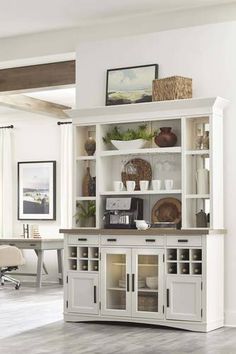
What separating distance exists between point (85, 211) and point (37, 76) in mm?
2277

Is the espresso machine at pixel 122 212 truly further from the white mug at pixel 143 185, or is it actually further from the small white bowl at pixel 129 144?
the small white bowl at pixel 129 144

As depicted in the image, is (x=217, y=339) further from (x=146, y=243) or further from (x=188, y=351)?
(x=146, y=243)

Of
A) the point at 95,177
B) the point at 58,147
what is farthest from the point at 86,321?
the point at 58,147

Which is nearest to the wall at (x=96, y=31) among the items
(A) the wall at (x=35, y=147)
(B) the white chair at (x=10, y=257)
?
(B) the white chair at (x=10, y=257)

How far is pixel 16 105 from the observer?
11023mm

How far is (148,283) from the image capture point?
6.97m

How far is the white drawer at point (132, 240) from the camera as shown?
22.7 ft

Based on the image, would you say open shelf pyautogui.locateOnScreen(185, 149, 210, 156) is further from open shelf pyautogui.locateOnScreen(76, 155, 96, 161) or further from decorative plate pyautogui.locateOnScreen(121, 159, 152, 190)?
open shelf pyautogui.locateOnScreen(76, 155, 96, 161)

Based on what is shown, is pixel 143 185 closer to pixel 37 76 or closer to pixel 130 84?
pixel 130 84

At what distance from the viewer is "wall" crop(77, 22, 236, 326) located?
23.2 feet

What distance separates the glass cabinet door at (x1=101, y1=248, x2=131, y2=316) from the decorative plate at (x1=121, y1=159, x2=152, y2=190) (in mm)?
727

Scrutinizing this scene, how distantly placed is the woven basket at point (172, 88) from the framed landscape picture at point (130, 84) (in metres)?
0.21

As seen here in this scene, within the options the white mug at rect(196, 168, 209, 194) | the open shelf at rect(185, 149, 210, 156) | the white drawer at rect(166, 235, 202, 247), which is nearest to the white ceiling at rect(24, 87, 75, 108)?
the open shelf at rect(185, 149, 210, 156)

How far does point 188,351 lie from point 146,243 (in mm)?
1455
